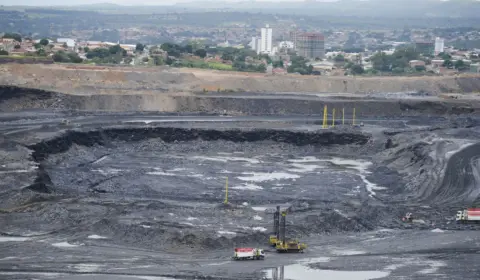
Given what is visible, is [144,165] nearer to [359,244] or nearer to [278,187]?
[278,187]

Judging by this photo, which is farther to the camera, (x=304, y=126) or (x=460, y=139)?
(x=304, y=126)

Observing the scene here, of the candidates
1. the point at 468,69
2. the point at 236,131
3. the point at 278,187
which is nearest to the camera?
the point at 278,187

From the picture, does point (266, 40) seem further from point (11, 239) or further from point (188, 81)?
point (11, 239)

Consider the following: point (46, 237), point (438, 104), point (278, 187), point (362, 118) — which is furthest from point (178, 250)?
point (438, 104)

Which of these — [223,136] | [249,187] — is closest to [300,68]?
[223,136]

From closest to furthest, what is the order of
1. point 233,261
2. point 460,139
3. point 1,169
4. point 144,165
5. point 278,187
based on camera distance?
point 233,261 → point 1,169 → point 278,187 → point 144,165 → point 460,139

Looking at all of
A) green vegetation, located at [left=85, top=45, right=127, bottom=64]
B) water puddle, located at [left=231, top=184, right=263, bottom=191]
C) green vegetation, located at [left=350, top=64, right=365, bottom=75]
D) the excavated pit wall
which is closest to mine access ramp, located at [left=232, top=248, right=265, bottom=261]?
water puddle, located at [left=231, top=184, right=263, bottom=191]

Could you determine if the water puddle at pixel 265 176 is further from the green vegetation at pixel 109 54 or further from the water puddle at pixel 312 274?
the green vegetation at pixel 109 54
